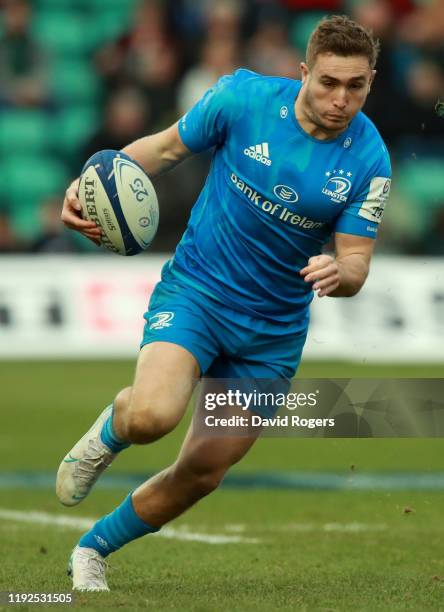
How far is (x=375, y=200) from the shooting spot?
5625 mm

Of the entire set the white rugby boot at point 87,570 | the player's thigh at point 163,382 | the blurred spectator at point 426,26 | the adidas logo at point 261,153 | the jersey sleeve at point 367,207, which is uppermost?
the adidas logo at point 261,153

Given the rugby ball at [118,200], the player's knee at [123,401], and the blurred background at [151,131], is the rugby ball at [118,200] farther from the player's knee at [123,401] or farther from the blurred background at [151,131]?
the blurred background at [151,131]

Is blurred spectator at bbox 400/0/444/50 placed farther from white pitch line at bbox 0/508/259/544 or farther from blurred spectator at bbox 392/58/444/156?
white pitch line at bbox 0/508/259/544

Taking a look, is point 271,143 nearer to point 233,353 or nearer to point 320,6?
point 233,353

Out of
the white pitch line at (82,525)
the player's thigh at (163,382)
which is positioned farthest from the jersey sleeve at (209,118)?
the white pitch line at (82,525)

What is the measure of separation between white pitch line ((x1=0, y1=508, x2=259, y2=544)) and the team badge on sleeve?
7.12 feet

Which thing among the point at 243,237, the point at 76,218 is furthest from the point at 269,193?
Answer: the point at 76,218

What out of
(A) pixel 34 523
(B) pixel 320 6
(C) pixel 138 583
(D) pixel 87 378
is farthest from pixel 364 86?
(B) pixel 320 6

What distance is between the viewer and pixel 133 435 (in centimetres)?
535

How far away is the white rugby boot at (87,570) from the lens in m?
5.52

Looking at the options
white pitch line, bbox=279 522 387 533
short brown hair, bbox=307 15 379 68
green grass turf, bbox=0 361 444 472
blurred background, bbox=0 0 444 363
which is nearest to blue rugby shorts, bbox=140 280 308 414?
short brown hair, bbox=307 15 379 68

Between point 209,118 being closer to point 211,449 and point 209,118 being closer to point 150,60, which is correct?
point 211,449

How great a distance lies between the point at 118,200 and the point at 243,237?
54cm

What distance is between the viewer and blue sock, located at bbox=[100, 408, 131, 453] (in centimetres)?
559
